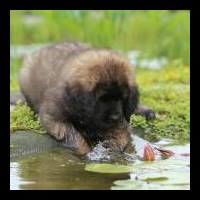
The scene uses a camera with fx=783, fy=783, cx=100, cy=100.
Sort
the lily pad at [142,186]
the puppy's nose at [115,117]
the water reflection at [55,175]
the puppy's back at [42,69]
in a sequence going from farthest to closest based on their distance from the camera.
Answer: the puppy's back at [42,69] → the puppy's nose at [115,117] → the water reflection at [55,175] → the lily pad at [142,186]

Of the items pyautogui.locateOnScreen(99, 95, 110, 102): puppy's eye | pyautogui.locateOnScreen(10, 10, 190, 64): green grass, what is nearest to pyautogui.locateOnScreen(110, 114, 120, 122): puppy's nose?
pyautogui.locateOnScreen(99, 95, 110, 102): puppy's eye

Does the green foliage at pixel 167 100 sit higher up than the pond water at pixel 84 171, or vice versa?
the green foliage at pixel 167 100

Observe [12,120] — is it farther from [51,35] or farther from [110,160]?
[51,35]

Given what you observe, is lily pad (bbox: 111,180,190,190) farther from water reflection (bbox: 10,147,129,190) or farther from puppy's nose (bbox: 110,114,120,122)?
puppy's nose (bbox: 110,114,120,122)

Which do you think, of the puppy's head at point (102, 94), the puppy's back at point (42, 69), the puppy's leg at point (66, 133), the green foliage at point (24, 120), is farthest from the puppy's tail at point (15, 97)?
the puppy's head at point (102, 94)

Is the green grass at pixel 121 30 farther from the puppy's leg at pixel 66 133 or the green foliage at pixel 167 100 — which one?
the puppy's leg at pixel 66 133

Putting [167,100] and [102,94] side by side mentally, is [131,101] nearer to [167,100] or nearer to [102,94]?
[102,94]

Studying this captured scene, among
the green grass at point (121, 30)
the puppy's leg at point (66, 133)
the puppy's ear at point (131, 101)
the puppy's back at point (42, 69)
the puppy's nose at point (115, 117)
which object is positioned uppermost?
the green grass at point (121, 30)

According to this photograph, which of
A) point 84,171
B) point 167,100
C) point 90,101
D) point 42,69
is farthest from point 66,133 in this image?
point 167,100
